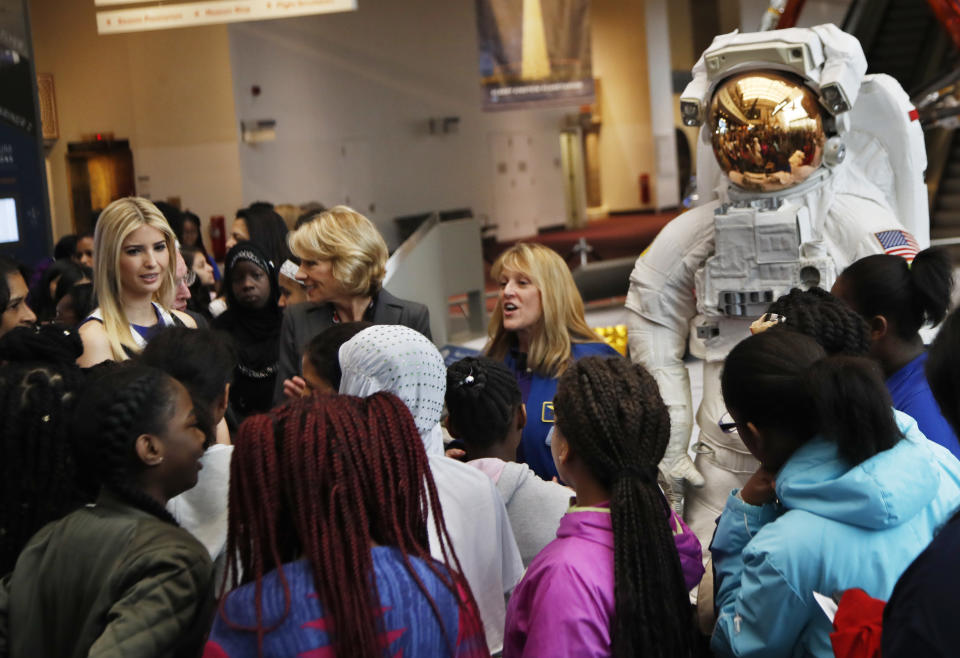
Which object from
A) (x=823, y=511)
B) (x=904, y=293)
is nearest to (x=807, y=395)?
(x=823, y=511)

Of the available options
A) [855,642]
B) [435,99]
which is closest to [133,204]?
[855,642]

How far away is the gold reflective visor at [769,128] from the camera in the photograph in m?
3.61

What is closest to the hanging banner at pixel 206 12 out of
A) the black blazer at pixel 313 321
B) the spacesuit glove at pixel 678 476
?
the black blazer at pixel 313 321

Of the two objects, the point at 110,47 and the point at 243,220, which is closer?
the point at 243,220

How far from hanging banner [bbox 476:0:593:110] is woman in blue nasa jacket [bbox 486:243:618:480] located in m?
6.79

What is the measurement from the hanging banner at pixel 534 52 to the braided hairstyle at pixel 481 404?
7829 millimetres

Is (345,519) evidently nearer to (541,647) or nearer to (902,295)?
(541,647)

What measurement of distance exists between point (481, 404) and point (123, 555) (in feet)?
3.25

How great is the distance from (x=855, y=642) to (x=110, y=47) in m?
10.4

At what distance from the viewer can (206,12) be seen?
7441 mm

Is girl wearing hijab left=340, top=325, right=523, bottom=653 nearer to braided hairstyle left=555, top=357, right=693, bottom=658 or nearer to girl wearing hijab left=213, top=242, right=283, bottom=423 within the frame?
braided hairstyle left=555, top=357, right=693, bottom=658

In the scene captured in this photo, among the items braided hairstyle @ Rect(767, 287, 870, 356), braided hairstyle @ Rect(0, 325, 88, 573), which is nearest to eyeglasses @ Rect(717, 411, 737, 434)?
braided hairstyle @ Rect(767, 287, 870, 356)

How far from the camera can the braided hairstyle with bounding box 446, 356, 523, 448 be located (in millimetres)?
2641

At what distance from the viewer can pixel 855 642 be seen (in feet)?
5.27
